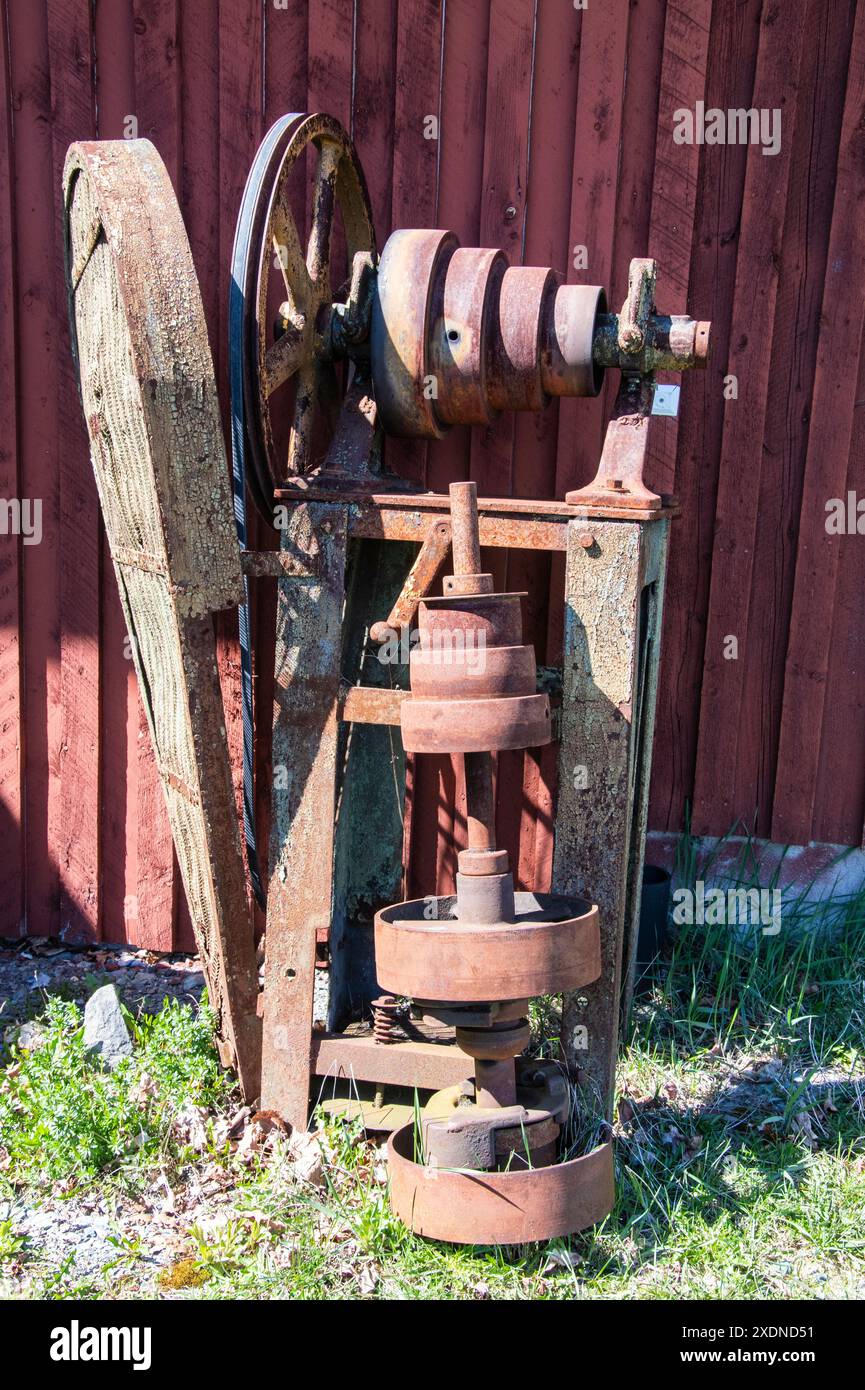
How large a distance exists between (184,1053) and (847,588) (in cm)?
284

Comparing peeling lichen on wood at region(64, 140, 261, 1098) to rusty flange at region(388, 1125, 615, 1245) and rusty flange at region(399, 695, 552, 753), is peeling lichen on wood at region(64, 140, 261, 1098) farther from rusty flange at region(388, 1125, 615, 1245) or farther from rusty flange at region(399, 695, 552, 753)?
rusty flange at region(388, 1125, 615, 1245)

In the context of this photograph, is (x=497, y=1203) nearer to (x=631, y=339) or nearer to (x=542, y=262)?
(x=631, y=339)

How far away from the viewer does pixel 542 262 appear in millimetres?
4031

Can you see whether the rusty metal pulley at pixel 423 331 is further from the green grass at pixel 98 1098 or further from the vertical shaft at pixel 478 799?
the green grass at pixel 98 1098

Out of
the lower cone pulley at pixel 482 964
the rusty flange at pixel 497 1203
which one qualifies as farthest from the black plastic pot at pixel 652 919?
the rusty flange at pixel 497 1203

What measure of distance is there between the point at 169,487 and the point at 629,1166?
220cm

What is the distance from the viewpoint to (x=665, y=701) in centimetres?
442

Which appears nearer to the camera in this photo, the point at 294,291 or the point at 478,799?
the point at 478,799

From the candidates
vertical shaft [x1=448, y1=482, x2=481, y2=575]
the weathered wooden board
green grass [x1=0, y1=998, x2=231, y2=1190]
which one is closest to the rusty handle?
the weathered wooden board

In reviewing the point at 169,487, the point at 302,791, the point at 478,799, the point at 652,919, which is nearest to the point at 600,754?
the point at 478,799

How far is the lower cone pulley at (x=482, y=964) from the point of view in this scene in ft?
9.25

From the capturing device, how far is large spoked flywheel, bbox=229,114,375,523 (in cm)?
328

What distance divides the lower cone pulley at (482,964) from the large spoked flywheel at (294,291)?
82 cm
